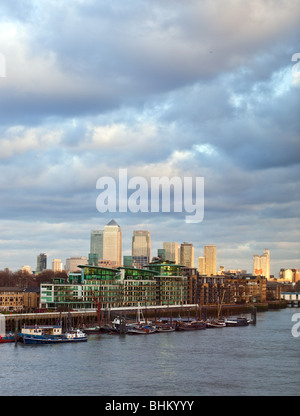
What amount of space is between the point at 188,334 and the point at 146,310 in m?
35.6

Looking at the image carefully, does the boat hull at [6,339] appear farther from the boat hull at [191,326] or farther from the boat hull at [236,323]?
the boat hull at [236,323]

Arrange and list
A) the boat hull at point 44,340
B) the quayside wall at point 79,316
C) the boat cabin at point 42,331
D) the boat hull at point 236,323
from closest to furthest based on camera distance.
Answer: the boat hull at point 44,340, the boat cabin at point 42,331, the quayside wall at point 79,316, the boat hull at point 236,323

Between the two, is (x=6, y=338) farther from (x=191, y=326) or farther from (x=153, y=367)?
(x=191, y=326)

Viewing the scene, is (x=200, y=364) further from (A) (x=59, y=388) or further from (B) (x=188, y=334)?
(B) (x=188, y=334)

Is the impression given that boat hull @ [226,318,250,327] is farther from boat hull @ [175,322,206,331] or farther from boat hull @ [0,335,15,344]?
boat hull @ [0,335,15,344]

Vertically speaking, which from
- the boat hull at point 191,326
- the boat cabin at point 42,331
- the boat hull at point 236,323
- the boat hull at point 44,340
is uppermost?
the boat cabin at point 42,331

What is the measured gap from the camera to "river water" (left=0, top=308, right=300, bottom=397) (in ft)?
194

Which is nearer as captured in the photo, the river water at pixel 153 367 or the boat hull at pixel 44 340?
the river water at pixel 153 367

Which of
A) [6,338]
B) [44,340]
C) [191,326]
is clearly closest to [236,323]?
[191,326]

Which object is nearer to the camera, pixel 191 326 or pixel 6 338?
pixel 6 338

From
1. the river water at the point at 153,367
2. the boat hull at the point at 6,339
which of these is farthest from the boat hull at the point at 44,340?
the river water at the point at 153,367

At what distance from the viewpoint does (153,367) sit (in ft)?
235

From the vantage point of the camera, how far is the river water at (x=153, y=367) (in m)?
59.2
